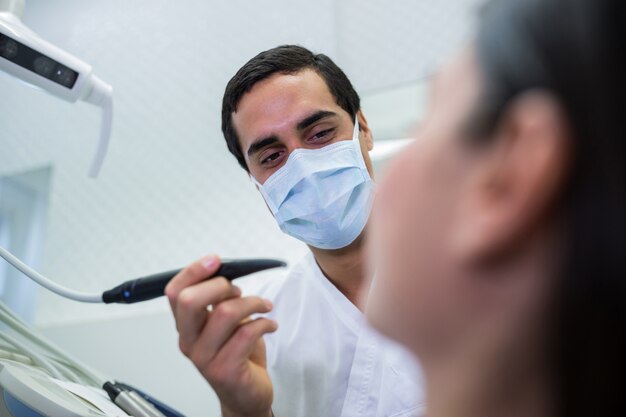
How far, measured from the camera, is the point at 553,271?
271 millimetres

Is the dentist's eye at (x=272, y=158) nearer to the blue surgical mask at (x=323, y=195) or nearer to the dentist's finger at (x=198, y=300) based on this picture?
the blue surgical mask at (x=323, y=195)

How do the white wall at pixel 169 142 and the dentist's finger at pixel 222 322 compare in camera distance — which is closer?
the dentist's finger at pixel 222 322

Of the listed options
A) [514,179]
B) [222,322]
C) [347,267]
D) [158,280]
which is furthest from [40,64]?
[514,179]

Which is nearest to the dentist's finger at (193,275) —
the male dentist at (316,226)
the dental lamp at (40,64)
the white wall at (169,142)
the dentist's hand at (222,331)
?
the dentist's hand at (222,331)

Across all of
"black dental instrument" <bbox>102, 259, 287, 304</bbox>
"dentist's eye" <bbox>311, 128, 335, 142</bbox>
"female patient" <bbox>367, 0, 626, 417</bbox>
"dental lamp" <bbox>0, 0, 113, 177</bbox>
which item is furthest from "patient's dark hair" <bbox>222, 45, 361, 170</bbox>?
"female patient" <bbox>367, 0, 626, 417</bbox>

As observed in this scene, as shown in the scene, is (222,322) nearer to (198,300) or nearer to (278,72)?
(198,300)

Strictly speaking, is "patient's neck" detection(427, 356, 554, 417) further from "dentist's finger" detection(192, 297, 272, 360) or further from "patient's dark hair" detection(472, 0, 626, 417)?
"dentist's finger" detection(192, 297, 272, 360)

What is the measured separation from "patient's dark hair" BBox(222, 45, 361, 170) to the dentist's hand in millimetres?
617

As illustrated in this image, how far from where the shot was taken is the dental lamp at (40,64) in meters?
0.89

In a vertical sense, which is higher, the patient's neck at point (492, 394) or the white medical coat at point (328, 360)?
the patient's neck at point (492, 394)

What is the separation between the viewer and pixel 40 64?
36.3 inches

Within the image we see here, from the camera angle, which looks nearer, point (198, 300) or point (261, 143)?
point (198, 300)

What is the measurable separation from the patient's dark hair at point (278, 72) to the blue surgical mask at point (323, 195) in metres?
0.20

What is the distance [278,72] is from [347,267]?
19.2 inches
